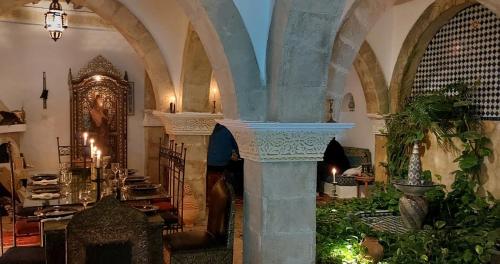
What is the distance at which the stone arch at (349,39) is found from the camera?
3498 millimetres

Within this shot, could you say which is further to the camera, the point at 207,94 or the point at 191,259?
the point at 207,94

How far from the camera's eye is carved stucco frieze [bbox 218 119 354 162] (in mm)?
2984

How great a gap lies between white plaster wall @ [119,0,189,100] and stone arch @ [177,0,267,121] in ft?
8.69

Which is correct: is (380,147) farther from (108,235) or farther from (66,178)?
(108,235)

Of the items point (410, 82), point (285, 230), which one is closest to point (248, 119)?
point (285, 230)

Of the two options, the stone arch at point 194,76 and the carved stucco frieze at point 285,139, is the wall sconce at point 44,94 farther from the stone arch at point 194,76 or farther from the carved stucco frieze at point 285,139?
the carved stucco frieze at point 285,139

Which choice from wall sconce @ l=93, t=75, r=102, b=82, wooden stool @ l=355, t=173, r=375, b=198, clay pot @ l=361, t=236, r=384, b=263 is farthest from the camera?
wall sconce @ l=93, t=75, r=102, b=82

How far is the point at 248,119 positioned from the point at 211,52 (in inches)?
21.6

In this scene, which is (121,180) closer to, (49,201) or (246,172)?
(49,201)

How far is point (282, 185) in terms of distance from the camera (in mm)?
3111

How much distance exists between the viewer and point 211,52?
3.20 metres

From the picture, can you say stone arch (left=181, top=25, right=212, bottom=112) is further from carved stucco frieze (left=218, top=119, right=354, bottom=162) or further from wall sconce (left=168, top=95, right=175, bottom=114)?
carved stucco frieze (left=218, top=119, right=354, bottom=162)

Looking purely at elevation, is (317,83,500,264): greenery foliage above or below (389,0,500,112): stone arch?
below

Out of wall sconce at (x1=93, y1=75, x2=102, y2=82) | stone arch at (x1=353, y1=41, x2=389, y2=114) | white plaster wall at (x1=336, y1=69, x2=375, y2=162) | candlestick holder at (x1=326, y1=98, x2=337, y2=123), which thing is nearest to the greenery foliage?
stone arch at (x1=353, y1=41, x2=389, y2=114)
